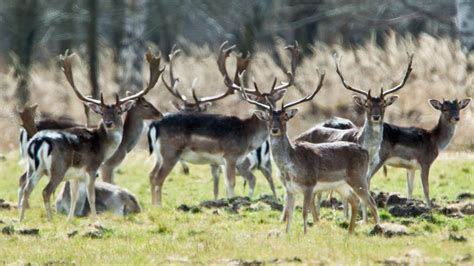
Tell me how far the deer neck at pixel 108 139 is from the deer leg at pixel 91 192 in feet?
1.26

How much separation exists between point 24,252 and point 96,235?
4.35ft

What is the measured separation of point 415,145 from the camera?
16.2 metres

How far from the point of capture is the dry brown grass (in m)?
23.0

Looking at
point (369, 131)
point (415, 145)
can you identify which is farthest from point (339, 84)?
point (369, 131)

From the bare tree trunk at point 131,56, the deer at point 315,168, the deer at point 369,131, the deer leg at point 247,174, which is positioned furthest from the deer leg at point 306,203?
the bare tree trunk at point 131,56

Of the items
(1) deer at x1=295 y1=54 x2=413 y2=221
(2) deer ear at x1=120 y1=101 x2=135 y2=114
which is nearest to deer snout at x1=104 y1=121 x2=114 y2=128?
(2) deer ear at x1=120 y1=101 x2=135 y2=114

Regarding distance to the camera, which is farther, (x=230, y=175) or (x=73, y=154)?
(x=230, y=175)

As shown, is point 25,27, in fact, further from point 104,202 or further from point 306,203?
point 306,203

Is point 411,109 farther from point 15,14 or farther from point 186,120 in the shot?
point 15,14

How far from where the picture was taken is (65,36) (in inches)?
1582

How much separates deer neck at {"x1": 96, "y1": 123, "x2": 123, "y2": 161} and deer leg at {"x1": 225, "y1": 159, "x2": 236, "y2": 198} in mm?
2449

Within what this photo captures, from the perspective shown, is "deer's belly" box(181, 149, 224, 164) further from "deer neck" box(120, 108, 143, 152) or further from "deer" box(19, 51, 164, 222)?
"deer" box(19, 51, 164, 222)

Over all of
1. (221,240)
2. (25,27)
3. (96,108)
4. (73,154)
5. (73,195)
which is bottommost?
(221,240)

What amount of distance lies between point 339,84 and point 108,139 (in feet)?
32.7
